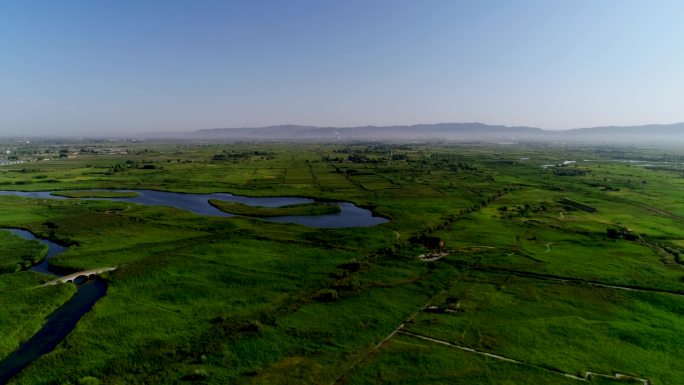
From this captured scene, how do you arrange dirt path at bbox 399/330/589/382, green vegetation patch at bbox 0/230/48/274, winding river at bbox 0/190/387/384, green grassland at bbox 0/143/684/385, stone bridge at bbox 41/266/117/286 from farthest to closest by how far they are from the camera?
green vegetation patch at bbox 0/230/48/274
stone bridge at bbox 41/266/117/286
winding river at bbox 0/190/387/384
green grassland at bbox 0/143/684/385
dirt path at bbox 399/330/589/382

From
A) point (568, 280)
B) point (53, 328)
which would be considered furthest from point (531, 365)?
point (53, 328)

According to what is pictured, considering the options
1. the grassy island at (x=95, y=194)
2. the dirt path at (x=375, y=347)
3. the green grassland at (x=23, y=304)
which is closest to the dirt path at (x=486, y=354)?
the dirt path at (x=375, y=347)

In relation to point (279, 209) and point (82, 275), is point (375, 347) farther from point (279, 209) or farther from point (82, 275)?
point (279, 209)

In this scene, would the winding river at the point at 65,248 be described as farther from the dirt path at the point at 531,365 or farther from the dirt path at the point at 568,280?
the dirt path at the point at 531,365

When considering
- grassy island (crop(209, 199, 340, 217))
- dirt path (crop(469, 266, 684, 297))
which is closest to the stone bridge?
grassy island (crop(209, 199, 340, 217))

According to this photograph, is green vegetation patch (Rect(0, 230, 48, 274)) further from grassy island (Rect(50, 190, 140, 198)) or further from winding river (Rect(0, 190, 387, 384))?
grassy island (Rect(50, 190, 140, 198))
